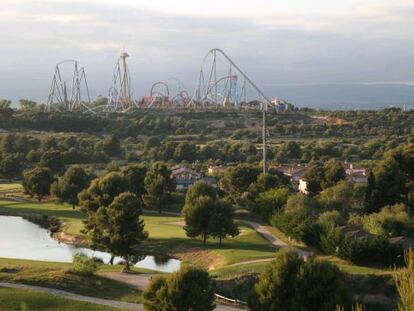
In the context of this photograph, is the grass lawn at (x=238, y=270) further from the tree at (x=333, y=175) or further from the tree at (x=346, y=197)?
the tree at (x=333, y=175)

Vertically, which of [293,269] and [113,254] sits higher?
[293,269]

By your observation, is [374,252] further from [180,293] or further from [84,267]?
[180,293]

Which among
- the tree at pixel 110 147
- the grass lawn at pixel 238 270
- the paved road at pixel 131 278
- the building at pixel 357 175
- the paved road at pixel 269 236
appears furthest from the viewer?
the tree at pixel 110 147

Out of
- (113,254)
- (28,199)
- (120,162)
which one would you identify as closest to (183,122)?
(120,162)

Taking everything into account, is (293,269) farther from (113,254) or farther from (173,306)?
(113,254)

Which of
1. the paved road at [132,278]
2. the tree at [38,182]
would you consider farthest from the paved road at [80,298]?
the tree at [38,182]

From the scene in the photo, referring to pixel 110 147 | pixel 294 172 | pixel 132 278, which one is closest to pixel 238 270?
pixel 132 278

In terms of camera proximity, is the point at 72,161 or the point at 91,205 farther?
the point at 72,161

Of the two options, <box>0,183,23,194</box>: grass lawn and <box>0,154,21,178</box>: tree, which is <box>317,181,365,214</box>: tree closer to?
<box>0,183,23,194</box>: grass lawn
